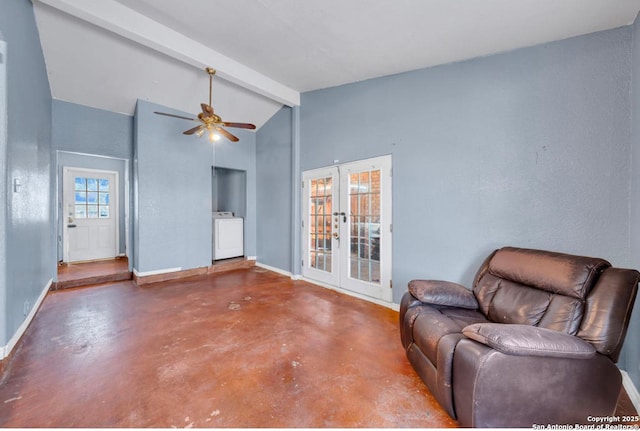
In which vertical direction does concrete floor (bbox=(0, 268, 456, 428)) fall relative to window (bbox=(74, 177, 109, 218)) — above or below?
below

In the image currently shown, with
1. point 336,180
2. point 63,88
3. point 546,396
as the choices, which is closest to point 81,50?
point 63,88

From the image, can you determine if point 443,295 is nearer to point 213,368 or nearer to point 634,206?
point 634,206

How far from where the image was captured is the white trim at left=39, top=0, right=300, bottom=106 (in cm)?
251

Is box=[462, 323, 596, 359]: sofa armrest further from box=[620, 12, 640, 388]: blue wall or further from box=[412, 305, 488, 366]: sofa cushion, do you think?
box=[620, 12, 640, 388]: blue wall

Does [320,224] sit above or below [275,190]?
below

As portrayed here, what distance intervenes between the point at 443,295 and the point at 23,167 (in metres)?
3.96

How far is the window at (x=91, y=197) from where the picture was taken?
569cm

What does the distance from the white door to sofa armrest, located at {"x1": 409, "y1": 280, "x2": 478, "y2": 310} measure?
22.9 feet

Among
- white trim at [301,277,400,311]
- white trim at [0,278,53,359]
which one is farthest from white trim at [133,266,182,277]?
white trim at [301,277,400,311]

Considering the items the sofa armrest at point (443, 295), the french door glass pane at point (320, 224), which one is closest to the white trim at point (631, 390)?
the sofa armrest at point (443, 295)

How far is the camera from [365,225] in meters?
3.68

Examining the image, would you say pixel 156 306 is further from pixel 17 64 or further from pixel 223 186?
pixel 223 186

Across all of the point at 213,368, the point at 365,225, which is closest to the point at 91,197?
the point at 213,368

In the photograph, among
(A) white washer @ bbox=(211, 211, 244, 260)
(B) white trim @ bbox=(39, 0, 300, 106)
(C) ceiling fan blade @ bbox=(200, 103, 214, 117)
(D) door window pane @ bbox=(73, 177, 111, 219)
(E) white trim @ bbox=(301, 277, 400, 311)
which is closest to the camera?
(B) white trim @ bbox=(39, 0, 300, 106)
